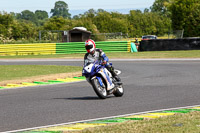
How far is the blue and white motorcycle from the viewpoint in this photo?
34.1 ft

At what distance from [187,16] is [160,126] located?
179 ft

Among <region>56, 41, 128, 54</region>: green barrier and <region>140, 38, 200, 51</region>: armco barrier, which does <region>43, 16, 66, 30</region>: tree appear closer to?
<region>56, 41, 128, 54</region>: green barrier

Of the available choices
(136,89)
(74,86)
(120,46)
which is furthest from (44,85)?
(120,46)

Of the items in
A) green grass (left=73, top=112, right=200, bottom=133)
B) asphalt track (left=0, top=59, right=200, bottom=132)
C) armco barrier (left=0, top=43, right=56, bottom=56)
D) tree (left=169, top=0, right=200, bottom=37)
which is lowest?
armco barrier (left=0, top=43, right=56, bottom=56)

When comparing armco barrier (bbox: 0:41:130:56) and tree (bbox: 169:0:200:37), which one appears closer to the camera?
armco barrier (bbox: 0:41:130:56)

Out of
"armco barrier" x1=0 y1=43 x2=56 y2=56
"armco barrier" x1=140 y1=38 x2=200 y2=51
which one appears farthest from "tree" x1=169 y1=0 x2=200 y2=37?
"armco barrier" x1=0 y1=43 x2=56 y2=56

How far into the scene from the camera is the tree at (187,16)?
2293 inches

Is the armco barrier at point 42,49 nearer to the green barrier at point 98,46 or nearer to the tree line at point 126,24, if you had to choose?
the green barrier at point 98,46

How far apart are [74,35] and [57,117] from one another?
145ft

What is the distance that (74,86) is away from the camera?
1432 cm

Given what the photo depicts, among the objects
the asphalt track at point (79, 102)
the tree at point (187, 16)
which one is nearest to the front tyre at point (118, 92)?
the asphalt track at point (79, 102)

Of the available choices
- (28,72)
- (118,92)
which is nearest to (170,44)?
(28,72)

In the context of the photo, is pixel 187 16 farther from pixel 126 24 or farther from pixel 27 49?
pixel 126 24

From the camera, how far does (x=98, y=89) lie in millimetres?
10547
